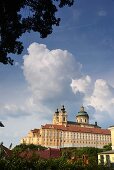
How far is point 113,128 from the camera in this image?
292ft

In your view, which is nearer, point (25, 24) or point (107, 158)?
point (25, 24)

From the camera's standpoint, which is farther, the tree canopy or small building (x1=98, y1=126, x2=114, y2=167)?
small building (x1=98, y1=126, x2=114, y2=167)

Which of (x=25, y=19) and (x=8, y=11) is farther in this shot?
(x=25, y=19)

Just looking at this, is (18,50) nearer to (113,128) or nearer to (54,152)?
(54,152)

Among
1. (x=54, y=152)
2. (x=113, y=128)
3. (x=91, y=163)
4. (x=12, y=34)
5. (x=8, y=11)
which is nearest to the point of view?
(x=8, y=11)

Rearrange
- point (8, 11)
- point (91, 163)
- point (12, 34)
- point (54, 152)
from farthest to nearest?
point (54, 152)
point (91, 163)
point (12, 34)
point (8, 11)

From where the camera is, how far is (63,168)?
19516 millimetres

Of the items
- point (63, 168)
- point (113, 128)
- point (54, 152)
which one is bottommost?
point (63, 168)

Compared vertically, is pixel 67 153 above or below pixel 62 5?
below

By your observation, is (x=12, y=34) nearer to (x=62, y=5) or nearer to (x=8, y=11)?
(x=8, y=11)

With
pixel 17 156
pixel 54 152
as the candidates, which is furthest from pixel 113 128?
pixel 17 156

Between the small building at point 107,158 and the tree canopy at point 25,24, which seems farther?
the small building at point 107,158

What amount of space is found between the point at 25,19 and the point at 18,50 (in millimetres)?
1596

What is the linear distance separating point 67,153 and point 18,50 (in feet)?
29.8
